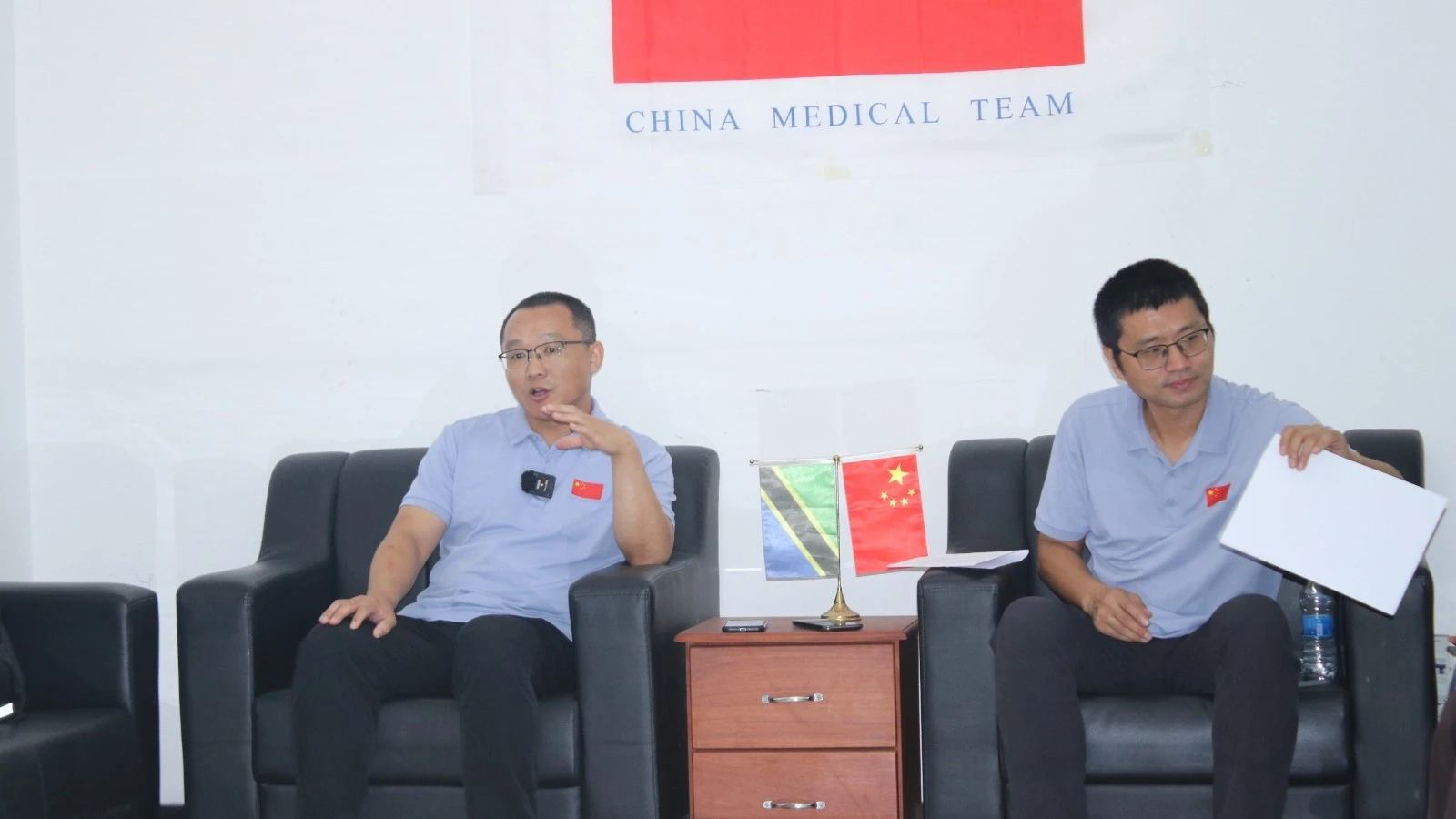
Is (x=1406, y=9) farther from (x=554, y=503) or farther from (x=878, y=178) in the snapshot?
(x=554, y=503)

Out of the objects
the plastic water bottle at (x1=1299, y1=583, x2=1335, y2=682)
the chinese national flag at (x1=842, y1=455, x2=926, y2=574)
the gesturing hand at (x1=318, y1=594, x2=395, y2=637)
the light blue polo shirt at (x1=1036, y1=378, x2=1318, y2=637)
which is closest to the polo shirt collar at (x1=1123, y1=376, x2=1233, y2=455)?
the light blue polo shirt at (x1=1036, y1=378, x2=1318, y2=637)

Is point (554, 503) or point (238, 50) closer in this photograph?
point (554, 503)

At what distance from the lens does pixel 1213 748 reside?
2020 mm

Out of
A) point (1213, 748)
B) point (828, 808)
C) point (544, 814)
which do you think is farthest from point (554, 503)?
point (1213, 748)

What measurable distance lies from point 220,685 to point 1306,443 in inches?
82.3

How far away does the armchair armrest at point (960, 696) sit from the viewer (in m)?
2.36

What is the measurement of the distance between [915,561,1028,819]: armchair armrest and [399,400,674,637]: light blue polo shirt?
2.21 ft

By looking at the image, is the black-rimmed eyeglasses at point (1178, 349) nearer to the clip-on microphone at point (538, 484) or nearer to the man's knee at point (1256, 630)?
the man's knee at point (1256, 630)

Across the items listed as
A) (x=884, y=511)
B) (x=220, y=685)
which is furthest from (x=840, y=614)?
(x=220, y=685)

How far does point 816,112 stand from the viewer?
10.6ft

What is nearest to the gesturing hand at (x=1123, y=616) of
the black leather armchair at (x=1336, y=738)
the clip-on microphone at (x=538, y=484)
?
the black leather armchair at (x=1336, y=738)

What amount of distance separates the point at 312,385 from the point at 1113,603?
2156mm

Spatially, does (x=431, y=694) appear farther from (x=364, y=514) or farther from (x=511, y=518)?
(x=364, y=514)

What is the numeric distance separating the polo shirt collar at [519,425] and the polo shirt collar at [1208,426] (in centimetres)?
110
